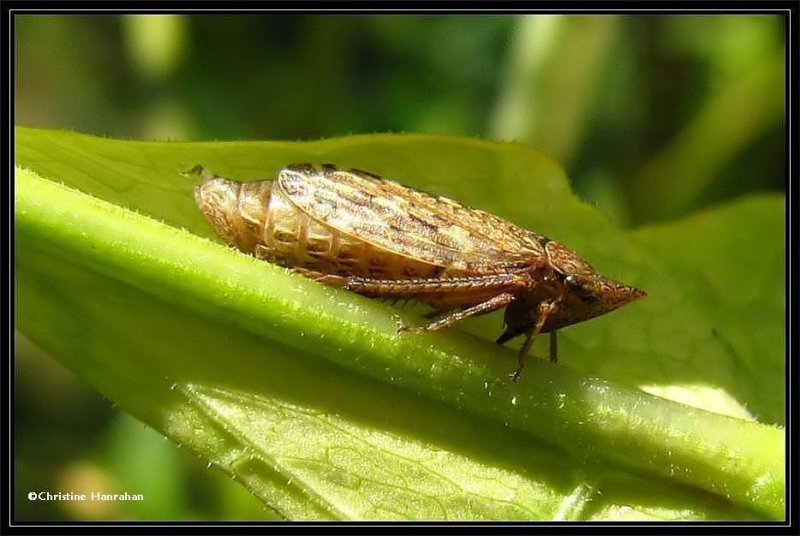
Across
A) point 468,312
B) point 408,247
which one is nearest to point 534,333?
point 468,312

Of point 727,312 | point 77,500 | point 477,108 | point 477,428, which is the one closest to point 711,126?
point 477,108

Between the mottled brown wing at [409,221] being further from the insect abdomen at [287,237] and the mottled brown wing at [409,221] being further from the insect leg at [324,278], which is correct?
the insect leg at [324,278]

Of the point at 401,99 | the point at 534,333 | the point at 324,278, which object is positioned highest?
the point at 324,278

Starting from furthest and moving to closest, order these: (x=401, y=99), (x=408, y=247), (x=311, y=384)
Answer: (x=401, y=99) < (x=408, y=247) < (x=311, y=384)

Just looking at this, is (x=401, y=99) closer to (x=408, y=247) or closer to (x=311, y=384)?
(x=408, y=247)

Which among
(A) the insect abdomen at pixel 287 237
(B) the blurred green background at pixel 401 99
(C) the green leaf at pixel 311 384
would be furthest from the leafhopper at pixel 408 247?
(B) the blurred green background at pixel 401 99

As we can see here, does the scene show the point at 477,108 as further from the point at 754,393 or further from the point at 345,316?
the point at 345,316

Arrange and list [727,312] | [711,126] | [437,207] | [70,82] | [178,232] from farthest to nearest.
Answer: [70,82] → [711,126] → [727,312] → [437,207] → [178,232]

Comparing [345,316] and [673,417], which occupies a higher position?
[345,316]
